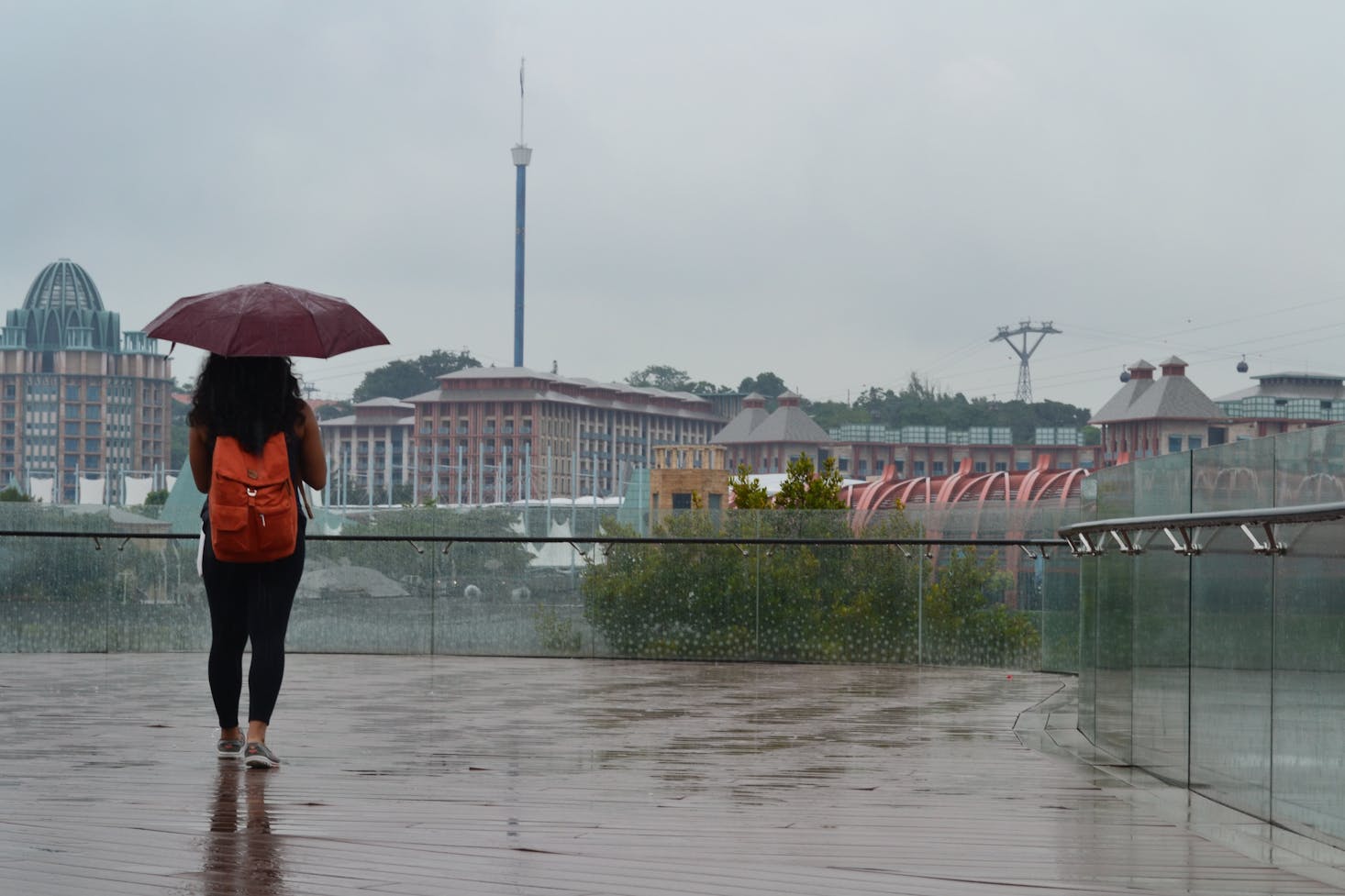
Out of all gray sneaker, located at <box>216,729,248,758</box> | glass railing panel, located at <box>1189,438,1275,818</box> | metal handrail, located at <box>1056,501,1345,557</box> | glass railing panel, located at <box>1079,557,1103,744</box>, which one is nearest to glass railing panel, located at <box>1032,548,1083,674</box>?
glass railing panel, located at <box>1079,557,1103,744</box>

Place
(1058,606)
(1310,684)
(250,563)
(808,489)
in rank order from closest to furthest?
(1310,684) < (250,563) < (1058,606) < (808,489)

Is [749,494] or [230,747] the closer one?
[230,747]

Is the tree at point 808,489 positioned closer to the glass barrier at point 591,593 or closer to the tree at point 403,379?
the glass barrier at point 591,593

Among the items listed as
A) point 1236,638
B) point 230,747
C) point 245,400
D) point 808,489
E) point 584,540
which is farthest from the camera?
point 808,489

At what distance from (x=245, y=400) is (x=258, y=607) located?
2.14 ft

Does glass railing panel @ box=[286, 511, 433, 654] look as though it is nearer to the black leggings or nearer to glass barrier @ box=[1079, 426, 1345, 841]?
glass barrier @ box=[1079, 426, 1345, 841]

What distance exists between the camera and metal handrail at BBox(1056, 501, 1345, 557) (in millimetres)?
4691

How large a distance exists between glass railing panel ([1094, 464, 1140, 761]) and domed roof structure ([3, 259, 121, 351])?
181 metres

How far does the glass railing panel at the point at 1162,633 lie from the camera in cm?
603

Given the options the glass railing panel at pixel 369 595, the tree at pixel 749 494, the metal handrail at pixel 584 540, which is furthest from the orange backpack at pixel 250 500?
the tree at pixel 749 494

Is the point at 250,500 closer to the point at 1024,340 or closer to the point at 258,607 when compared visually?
the point at 258,607

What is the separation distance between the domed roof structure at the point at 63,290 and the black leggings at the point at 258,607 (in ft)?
611

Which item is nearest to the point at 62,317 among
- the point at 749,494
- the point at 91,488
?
the point at 91,488

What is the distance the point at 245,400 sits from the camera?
5.69 meters
